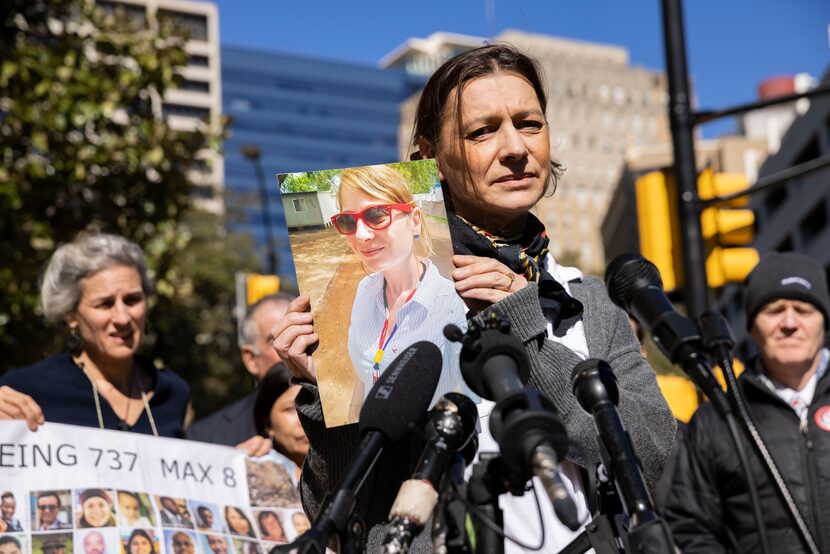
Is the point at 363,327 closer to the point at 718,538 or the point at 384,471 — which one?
the point at 384,471

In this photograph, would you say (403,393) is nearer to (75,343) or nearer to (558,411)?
(558,411)

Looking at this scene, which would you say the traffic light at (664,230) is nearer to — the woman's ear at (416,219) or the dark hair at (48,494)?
the dark hair at (48,494)

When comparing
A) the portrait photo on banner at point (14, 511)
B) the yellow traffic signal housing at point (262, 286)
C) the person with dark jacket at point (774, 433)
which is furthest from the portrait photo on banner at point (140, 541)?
the yellow traffic signal housing at point (262, 286)

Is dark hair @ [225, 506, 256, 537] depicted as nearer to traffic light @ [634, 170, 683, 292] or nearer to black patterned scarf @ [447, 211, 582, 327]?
black patterned scarf @ [447, 211, 582, 327]

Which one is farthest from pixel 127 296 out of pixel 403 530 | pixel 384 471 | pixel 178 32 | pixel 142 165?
pixel 178 32

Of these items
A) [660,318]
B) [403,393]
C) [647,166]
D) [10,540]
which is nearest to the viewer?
[403,393]

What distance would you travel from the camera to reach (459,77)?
286 cm

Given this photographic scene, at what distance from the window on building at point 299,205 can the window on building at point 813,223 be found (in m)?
58.7

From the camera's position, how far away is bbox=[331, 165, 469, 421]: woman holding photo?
2502 millimetres

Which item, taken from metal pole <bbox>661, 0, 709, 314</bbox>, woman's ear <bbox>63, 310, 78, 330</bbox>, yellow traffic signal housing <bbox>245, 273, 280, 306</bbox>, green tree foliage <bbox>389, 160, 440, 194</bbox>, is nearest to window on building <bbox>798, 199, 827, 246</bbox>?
yellow traffic signal housing <bbox>245, 273, 280, 306</bbox>

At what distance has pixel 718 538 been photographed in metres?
4.99

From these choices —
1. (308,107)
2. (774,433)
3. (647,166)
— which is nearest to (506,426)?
(774,433)

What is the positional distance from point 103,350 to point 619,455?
3.11m

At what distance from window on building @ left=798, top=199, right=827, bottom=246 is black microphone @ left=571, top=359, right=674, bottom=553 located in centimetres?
5883
